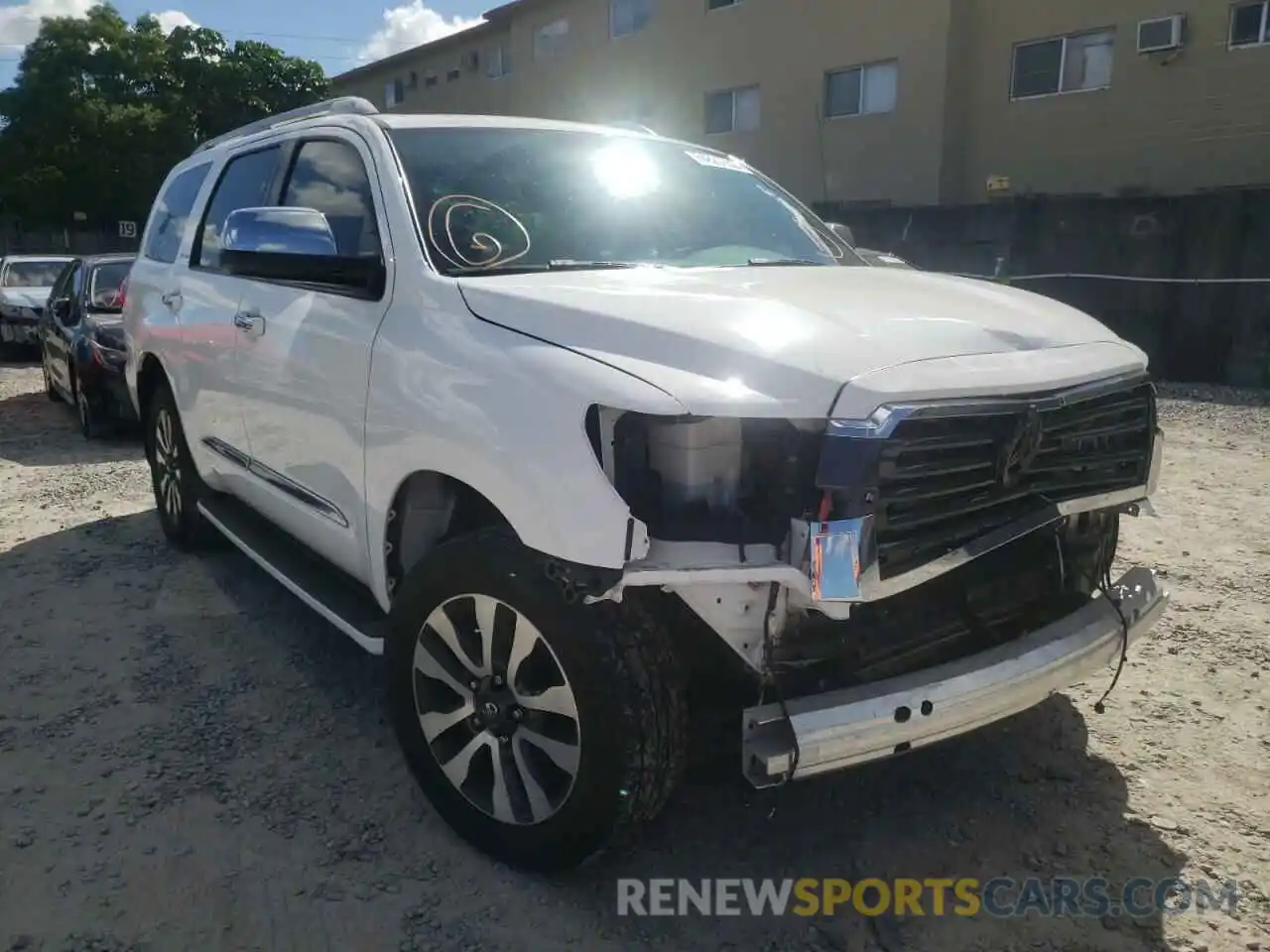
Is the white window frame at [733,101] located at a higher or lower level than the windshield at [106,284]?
higher

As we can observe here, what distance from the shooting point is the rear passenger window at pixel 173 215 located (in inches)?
202

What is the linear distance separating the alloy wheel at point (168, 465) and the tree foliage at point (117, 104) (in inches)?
1296

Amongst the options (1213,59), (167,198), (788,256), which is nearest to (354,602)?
(788,256)

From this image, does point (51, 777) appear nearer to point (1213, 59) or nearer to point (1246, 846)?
point (1246, 846)

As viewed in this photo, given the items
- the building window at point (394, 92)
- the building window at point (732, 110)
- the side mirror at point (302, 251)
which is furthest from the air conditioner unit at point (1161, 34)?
the building window at point (394, 92)

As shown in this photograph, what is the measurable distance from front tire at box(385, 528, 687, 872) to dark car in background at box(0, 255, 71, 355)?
42.2 ft

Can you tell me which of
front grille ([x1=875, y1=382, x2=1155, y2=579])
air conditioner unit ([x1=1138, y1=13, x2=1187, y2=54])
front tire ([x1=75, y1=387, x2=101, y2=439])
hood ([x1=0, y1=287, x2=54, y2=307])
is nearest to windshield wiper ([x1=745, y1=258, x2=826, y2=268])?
front grille ([x1=875, y1=382, x2=1155, y2=579])

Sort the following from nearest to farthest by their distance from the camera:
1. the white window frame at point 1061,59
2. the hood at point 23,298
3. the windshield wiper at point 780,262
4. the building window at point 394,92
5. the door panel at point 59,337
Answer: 1. the windshield wiper at point 780,262
2. the door panel at point 59,337
3. the hood at point 23,298
4. the white window frame at point 1061,59
5. the building window at point 394,92

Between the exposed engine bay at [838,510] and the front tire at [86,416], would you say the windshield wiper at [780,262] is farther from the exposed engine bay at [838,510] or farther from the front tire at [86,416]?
the front tire at [86,416]

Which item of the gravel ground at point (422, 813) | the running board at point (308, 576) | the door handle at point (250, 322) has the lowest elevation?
the gravel ground at point (422, 813)

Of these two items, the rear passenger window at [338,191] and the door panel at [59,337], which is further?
the door panel at [59,337]

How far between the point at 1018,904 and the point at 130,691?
3183 millimetres

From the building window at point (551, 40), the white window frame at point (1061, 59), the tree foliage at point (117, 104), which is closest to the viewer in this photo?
the white window frame at point (1061, 59)

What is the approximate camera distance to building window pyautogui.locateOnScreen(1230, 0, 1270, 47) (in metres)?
14.3
